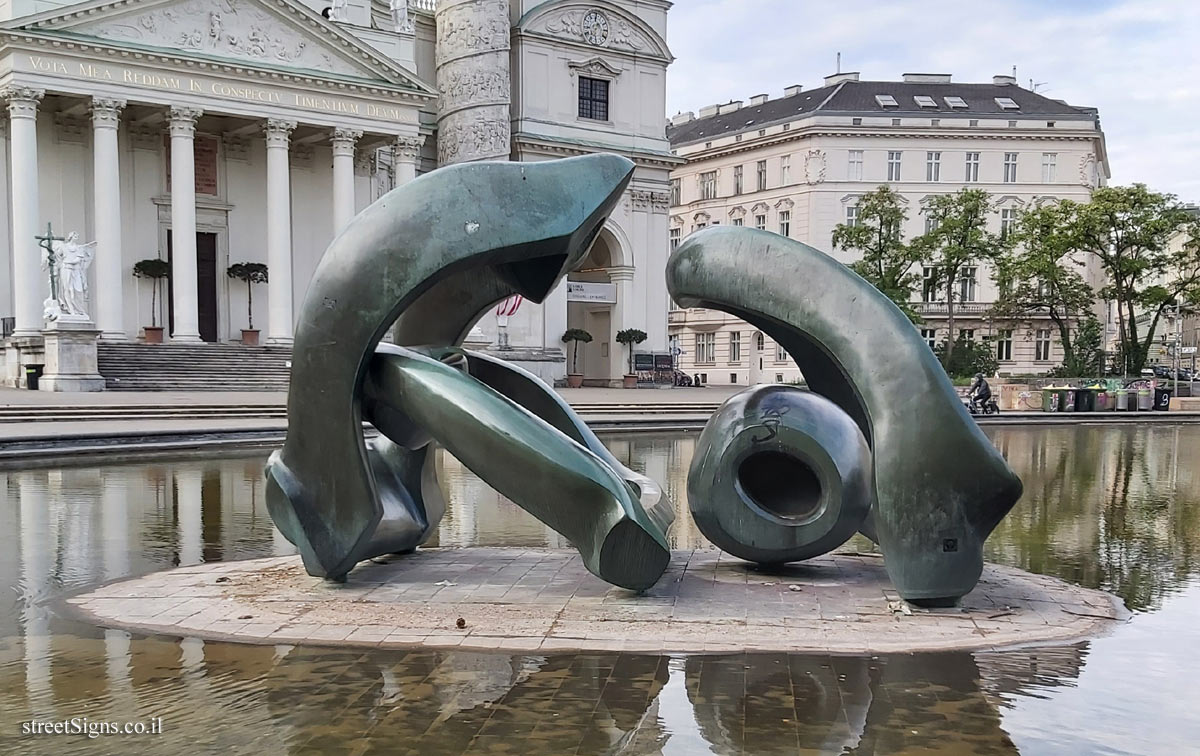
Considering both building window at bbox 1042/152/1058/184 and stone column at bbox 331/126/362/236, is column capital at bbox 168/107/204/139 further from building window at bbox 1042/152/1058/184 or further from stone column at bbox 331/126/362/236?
building window at bbox 1042/152/1058/184

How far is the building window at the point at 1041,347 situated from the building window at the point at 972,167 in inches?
439

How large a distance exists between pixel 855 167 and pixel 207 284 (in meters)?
42.9

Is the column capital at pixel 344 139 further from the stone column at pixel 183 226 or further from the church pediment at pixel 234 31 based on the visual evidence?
the stone column at pixel 183 226

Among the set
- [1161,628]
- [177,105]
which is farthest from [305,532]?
[177,105]

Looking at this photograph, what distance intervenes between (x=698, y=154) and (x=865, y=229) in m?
25.9

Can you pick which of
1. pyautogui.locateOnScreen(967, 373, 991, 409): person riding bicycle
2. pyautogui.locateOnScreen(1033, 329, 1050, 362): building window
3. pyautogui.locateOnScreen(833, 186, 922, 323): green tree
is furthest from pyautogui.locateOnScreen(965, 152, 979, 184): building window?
pyautogui.locateOnScreen(967, 373, 991, 409): person riding bicycle

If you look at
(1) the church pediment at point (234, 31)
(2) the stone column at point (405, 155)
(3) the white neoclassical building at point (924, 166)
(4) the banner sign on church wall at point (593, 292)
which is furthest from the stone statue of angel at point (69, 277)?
(3) the white neoclassical building at point (924, 166)

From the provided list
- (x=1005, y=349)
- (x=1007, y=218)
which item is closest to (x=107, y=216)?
(x=1005, y=349)

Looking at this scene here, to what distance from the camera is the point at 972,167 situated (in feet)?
229

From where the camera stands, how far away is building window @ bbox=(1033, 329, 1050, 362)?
69.4 metres

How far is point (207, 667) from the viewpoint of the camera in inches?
239

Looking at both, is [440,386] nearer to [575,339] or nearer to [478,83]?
[478,83]

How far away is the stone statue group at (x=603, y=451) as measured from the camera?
7141 millimetres

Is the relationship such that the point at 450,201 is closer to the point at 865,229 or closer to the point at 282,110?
the point at 282,110
